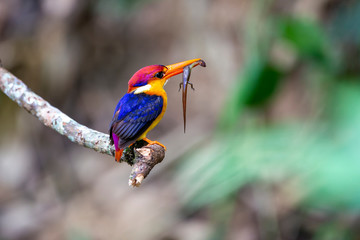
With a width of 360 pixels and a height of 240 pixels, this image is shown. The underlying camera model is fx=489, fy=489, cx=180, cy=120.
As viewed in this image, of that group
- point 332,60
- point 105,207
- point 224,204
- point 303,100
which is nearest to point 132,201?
point 105,207

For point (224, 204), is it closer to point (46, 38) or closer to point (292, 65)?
point (292, 65)

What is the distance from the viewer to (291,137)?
286 centimetres

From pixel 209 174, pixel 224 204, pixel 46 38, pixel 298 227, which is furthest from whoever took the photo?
pixel 46 38

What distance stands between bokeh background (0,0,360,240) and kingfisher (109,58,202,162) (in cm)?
138

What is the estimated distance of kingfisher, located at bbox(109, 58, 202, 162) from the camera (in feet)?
3.91

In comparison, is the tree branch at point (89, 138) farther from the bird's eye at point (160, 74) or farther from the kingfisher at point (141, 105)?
the bird's eye at point (160, 74)

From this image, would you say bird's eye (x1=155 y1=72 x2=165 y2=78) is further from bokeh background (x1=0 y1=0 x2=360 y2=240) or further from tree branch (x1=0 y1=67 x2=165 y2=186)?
bokeh background (x1=0 y1=0 x2=360 y2=240)

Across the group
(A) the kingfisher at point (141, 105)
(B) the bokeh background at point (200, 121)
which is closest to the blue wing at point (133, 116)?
(A) the kingfisher at point (141, 105)

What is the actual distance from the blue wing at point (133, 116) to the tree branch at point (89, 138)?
0.22 feet

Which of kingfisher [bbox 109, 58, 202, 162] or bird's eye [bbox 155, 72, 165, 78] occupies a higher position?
bird's eye [bbox 155, 72, 165, 78]

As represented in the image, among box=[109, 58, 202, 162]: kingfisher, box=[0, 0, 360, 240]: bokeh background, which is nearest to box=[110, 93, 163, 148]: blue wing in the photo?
box=[109, 58, 202, 162]: kingfisher

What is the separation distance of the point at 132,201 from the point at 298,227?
142 cm

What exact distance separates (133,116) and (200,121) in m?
3.26

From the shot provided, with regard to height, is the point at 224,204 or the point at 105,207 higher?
the point at 105,207
